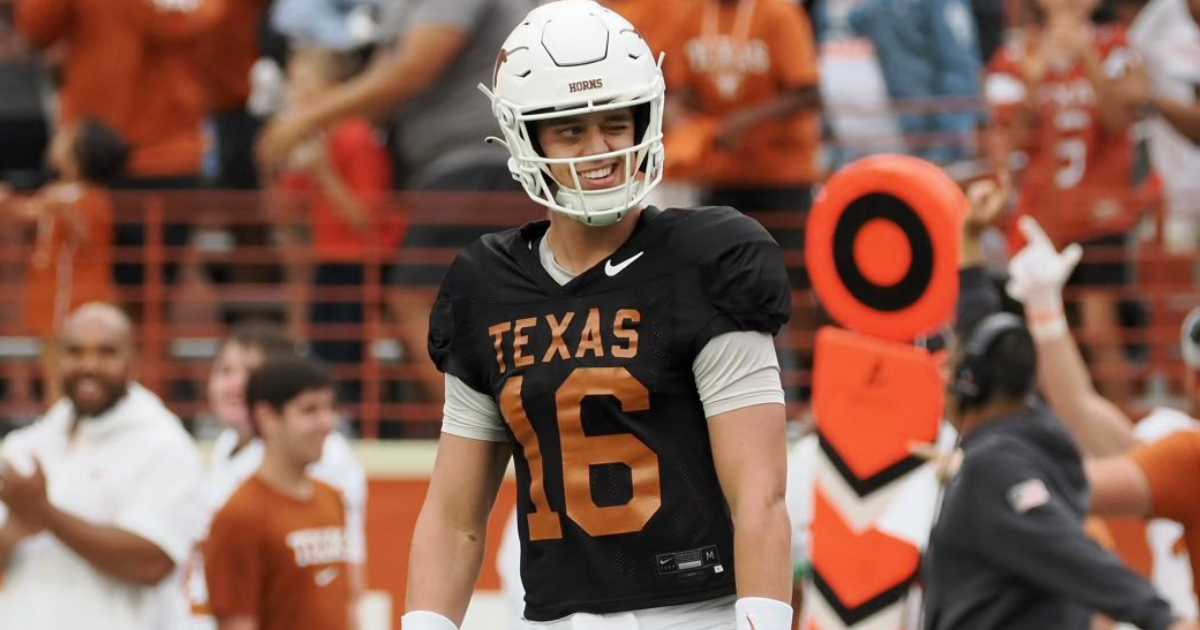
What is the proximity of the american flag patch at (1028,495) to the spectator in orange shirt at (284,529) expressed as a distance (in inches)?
107

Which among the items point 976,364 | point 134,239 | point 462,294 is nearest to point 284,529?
point 976,364

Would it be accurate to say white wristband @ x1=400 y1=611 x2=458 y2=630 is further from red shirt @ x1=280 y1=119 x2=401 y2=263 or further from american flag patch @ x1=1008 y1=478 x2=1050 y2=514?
red shirt @ x1=280 y1=119 x2=401 y2=263

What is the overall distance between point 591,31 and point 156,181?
6188 millimetres

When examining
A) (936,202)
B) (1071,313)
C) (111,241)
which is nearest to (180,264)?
(111,241)

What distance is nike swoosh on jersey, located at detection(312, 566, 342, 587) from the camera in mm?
7492

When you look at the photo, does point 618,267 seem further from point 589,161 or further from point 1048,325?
point 1048,325

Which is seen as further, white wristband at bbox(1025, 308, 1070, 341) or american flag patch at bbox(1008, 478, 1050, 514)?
white wristband at bbox(1025, 308, 1070, 341)

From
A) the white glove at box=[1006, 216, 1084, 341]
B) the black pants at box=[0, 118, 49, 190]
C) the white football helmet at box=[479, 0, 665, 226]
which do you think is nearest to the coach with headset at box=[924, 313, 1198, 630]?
the white glove at box=[1006, 216, 1084, 341]

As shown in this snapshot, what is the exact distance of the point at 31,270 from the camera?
995 centimetres

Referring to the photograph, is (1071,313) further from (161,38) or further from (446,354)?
(446,354)

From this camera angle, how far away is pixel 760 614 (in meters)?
4.11

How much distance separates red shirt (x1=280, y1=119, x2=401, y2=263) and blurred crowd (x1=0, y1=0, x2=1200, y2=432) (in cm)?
1

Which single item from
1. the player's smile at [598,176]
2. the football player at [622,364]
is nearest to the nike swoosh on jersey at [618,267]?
the football player at [622,364]

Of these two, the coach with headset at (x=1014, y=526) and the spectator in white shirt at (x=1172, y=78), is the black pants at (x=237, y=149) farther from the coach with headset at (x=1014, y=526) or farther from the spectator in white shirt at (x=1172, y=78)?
the coach with headset at (x=1014, y=526)
